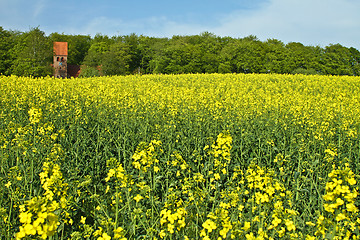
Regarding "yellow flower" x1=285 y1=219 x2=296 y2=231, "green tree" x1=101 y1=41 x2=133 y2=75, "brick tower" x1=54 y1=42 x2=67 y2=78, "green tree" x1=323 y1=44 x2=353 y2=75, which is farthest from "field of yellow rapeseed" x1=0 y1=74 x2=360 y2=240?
"brick tower" x1=54 y1=42 x2=67 y2=78

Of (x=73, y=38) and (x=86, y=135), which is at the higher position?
(x=73, y=38)

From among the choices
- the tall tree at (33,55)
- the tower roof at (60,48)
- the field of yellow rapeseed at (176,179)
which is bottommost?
the field of yellow rapeseed at (176,179)

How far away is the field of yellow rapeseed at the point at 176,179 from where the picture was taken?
282cm

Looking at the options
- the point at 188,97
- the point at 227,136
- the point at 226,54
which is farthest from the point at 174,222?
the point at 226,54

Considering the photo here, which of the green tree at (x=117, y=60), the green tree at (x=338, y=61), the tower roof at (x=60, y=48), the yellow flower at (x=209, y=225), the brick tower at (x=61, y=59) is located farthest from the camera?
the tower roof at (x=60, y=48)

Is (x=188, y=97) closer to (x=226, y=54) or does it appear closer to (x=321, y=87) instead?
(x=321, y=87)

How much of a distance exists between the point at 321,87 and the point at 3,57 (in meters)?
62.8

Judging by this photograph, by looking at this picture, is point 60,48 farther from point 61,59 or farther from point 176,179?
point 176,179

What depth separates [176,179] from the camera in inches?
223

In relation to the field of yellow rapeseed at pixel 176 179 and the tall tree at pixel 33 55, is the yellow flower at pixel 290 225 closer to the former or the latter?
the field of yellow rapeseed at pixel 176 179

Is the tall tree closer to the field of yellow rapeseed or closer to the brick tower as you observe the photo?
the brick tower

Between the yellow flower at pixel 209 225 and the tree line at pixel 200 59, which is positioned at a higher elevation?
the tree line at pixel 200 59

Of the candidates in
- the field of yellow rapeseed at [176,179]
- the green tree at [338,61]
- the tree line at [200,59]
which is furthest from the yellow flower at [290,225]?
the green tree at [338,61]

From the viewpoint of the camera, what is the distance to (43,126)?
18.3 feet
